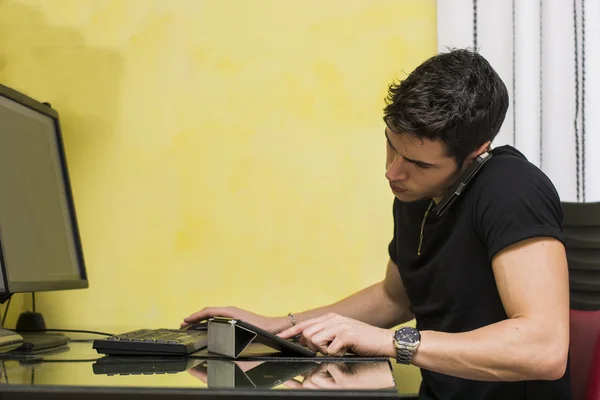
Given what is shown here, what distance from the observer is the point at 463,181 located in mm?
1300

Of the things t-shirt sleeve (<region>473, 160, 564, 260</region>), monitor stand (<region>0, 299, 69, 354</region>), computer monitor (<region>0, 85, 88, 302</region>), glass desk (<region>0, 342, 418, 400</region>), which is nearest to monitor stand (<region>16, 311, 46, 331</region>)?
monitor stand (<region>0, 299, 69, 354</region>)

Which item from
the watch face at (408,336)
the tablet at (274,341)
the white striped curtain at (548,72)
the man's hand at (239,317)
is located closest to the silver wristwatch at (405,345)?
the watch face at (408,336)

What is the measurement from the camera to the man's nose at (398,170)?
4.33ft

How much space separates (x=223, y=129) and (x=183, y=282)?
41 cm

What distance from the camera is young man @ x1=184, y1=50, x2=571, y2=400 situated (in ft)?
3.62

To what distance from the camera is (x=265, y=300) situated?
1810mm

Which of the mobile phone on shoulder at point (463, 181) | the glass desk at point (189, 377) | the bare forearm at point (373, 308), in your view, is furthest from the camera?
the bare forearm at point (373, 308)

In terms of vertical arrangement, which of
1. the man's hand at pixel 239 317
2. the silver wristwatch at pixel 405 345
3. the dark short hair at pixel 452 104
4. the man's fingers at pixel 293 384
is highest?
the dark short hair at pixel 452 104

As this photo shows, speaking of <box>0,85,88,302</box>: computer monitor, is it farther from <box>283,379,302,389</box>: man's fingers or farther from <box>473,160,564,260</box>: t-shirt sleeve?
<box>473,160,564,260</box>: t-shirt sleeve

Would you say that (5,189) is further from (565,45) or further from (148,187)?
(565,45)

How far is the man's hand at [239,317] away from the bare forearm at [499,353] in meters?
0.45

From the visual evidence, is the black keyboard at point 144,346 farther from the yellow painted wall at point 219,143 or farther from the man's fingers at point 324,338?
the yellow painted wall at point 219,143

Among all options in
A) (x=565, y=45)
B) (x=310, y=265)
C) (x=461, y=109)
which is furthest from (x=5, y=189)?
(x=565, y=45)

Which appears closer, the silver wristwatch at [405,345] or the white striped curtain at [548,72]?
the silver wristwatch at [405,345]
